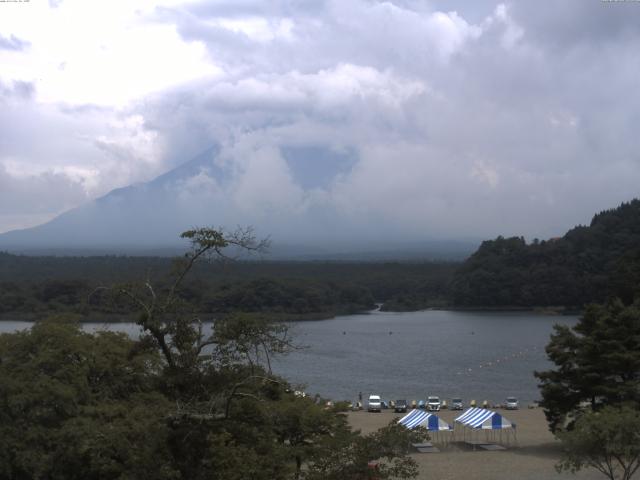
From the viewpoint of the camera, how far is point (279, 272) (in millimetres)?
85312

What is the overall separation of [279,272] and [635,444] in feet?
245

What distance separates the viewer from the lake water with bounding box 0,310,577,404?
29875mm

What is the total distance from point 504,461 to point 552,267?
169ft

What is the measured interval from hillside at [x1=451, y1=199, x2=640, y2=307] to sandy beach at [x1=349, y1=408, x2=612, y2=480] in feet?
140

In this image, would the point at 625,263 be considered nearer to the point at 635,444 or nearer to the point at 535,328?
Result: the point at 535,328

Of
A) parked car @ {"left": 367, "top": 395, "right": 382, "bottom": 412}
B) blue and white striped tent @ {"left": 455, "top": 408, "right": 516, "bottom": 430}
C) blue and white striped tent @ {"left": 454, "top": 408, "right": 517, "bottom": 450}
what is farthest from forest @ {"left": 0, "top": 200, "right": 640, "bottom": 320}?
blue and white striped tent @ {"left": 455, "top": 408, "right": 516, "bottom": 430}

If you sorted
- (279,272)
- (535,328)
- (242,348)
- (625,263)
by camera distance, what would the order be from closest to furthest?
(242,348), (625,263), (535,328), (279,272)

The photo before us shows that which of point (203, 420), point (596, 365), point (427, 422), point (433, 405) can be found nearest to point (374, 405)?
point (433, 405)

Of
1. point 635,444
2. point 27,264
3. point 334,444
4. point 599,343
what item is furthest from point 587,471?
point 27,264

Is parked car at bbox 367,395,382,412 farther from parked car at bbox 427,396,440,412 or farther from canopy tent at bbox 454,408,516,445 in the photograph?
canopy tent at bbox 454,408,516,445

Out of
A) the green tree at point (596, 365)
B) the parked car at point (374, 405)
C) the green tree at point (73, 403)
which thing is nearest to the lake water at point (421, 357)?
the parked car at point (374, 405)

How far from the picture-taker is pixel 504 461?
15953 millimetres

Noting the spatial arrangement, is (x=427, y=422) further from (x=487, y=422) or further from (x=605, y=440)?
(x=605, y=440)

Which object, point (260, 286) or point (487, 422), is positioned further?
point (260, 286)
